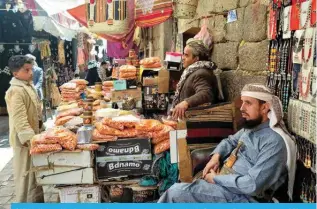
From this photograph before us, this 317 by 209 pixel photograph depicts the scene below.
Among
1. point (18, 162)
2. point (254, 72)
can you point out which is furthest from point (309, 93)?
point (18, 162)

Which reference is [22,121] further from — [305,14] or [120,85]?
[305,14]

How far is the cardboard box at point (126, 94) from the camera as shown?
16.5ft

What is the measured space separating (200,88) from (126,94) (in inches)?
63.8

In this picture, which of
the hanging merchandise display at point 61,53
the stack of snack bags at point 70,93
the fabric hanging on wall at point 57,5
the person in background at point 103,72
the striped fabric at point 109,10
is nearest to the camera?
the striped fabric at point 109,10

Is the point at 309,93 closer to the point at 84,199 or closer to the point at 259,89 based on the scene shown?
the point at 259,89

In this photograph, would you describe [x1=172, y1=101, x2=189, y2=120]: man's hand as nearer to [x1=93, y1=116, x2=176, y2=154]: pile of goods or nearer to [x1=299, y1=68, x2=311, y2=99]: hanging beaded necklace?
[x1=93, y1=116, x2=176, y2=154]: pile of goods

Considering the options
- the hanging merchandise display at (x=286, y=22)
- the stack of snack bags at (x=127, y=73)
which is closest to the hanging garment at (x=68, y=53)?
the stack of snack bags at (x=127, y=73)

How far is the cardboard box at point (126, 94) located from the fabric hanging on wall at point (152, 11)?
3.81 feet

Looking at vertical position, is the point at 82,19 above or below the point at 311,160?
above

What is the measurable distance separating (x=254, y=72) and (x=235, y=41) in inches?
26.3

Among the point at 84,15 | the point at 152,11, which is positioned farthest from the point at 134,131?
the point at 84,15

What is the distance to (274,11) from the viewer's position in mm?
2857

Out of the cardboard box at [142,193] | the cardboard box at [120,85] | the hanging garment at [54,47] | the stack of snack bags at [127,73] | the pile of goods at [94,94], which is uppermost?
the hanging garment at [54,47]

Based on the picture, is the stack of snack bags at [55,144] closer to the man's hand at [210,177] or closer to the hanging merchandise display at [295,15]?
the man's hand at [210,177]
